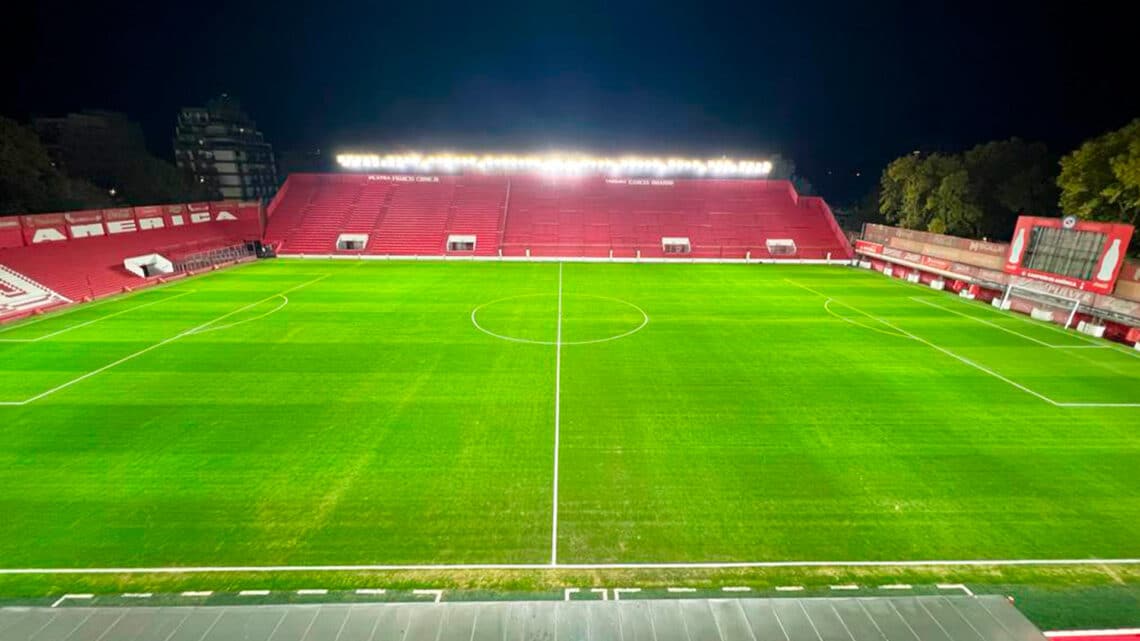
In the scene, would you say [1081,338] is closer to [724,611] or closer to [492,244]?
[724,611]

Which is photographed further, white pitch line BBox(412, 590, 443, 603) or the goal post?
the goal post

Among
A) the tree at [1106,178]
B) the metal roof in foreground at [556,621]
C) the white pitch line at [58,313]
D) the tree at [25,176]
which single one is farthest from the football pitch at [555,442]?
the tree at [25,176]

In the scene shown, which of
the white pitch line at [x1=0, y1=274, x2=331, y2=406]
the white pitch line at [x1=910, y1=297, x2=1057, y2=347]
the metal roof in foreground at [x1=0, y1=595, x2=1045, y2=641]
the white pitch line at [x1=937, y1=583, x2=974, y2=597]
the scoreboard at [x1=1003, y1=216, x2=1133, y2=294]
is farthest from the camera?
the scoreboard at [x1=1003, y1=216, x2=1133, y2=294]

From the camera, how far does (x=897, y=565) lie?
25.4 ft

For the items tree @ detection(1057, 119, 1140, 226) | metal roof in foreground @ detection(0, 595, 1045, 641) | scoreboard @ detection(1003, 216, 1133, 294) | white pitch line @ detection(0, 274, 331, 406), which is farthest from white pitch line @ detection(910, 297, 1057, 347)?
white pitch line @ detection(0, 274, 331, 406)

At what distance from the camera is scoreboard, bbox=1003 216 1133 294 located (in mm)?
20484

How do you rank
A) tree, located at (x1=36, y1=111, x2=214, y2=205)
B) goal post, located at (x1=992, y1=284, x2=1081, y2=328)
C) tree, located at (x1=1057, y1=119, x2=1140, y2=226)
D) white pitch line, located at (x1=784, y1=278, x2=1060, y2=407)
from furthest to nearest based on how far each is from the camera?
tree, located at (x1=36, y1=111, x2=214, y2=205), tree, located at (x1=1057, y1=119, x2=1140, y2=226), goal post, located at (x1=992, y1=284, x2=1081, y2=328), white pitch line, located at (x1=784, y1=278, x2=1060, y2=407)

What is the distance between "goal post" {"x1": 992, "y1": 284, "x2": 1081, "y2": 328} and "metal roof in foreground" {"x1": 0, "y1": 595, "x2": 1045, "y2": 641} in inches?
923

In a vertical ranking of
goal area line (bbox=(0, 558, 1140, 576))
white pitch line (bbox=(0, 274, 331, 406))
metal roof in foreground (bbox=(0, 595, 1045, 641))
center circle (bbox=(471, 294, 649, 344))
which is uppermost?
metal roof in foreground (bbox=(0, 595, 1045, 641))

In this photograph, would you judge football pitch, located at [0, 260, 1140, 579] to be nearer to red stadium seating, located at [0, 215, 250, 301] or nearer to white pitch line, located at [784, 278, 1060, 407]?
white pitch line, located at [784, 278, 1060, 407]

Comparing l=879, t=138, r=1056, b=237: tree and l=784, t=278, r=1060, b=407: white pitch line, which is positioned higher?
l=879, t=138, r=1056, b=237: tree

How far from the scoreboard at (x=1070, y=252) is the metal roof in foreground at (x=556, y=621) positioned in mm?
24430

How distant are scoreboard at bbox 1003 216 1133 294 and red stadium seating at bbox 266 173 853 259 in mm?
16773

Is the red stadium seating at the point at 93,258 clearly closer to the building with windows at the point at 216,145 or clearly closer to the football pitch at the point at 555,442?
the football pitch at the point at 555,442
